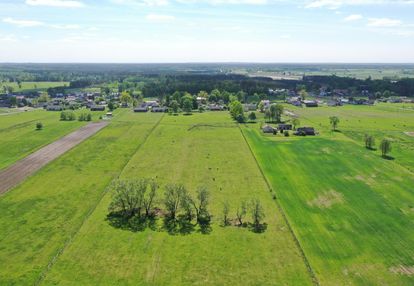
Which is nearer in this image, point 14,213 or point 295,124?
point 14,213

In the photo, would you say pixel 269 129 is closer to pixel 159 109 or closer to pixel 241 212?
pixel 241 212

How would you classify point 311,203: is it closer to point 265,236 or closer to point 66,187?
point 265,236

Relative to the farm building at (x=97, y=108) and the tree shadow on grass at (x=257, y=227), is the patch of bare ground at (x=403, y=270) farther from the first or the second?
the farm building at (x=97, y=108)

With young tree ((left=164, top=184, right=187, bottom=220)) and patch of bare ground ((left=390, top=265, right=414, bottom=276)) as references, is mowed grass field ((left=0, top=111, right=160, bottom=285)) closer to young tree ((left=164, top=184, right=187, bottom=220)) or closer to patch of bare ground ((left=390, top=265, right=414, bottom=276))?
young tree ((left=164, top=184, right=187, bottom=220))

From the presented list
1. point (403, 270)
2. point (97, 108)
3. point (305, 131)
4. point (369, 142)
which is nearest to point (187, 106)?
point (97, 108)

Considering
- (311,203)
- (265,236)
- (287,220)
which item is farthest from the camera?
(311,203)

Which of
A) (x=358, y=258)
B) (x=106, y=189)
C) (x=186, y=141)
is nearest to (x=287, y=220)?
(x=358, y=258)

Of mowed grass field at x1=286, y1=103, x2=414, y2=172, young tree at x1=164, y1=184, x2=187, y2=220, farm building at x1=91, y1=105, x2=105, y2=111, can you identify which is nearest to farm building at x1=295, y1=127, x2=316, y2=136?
mowed grass field at x1=286, y1=103, x2=414, y2=172
